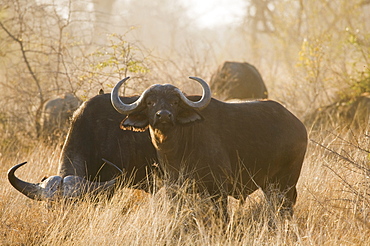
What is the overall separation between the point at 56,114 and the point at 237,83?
4382 millimetres

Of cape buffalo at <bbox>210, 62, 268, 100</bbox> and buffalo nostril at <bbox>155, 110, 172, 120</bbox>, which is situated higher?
buffalo nostril at <bbox>155, 110, 172, 120</bbox>

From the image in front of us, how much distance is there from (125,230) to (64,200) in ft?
2.04

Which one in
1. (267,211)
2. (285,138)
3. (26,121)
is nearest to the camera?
(267,211)

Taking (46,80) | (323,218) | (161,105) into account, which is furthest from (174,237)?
(46,80)

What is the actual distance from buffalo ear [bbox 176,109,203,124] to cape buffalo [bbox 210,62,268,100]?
7.02 m

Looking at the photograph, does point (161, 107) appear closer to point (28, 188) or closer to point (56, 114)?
point (28, 188)

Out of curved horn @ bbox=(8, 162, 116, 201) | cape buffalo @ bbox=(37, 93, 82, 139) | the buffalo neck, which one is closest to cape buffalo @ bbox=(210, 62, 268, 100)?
cape buffalo @ bbox=(37, 93, 82, 139)

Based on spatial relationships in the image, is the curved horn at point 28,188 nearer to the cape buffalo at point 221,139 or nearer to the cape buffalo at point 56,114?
the cape buffalo at point 221,139

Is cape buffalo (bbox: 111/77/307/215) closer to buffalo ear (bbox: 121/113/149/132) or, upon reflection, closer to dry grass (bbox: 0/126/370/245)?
buffalo ear (bbox: 121/113/149/132)

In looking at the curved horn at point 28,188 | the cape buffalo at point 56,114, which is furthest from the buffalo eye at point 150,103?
the cape buffalo at point 56,114

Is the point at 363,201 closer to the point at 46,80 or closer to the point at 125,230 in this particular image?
the point at 125,230

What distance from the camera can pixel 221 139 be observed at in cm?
580

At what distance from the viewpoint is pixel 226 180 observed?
562 centimetres

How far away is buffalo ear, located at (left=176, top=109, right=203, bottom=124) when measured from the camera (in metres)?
5.33
